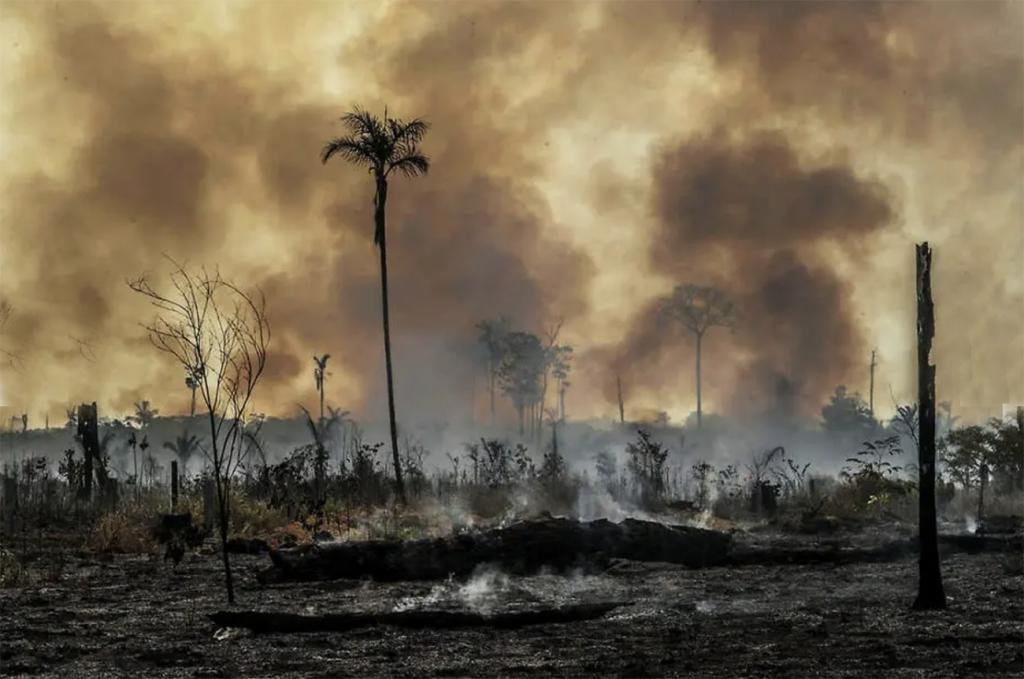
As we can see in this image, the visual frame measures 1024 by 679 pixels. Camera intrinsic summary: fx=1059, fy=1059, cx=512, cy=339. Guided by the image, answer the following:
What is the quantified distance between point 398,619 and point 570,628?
6.41 feet

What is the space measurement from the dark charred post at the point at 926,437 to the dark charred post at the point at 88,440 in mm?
19355

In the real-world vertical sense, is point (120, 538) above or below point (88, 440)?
below

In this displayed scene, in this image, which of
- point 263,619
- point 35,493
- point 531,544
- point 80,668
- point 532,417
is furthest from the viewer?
point 532,417

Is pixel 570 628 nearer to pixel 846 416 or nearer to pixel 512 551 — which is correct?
pixel 512 551

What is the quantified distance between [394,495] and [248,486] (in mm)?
3587

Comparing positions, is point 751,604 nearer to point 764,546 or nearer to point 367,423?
point 764,546

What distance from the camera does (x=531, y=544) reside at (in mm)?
16500

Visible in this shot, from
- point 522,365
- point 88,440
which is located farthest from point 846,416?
point 88,440

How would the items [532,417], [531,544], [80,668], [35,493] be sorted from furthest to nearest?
[532,417], [35,493], [531,544], [80,668]

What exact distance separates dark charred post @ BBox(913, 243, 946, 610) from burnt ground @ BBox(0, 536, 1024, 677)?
0.38 m

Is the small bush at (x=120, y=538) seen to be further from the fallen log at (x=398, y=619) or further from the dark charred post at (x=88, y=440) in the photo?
the fallen log at (x=398, y=619)

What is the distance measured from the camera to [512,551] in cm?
1641

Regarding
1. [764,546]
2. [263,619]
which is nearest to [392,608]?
[263,619]

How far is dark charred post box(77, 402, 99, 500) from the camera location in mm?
25391
